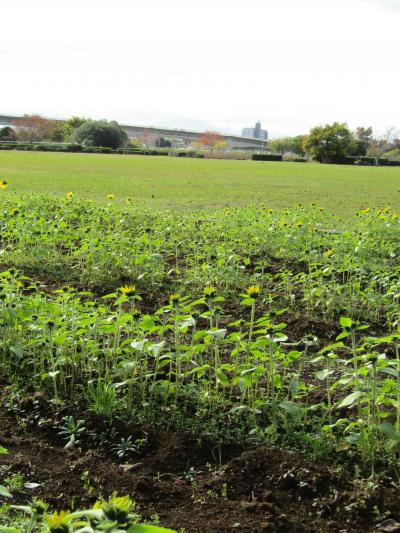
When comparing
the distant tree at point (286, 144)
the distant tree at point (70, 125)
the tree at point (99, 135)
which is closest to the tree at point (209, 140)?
the distant tree at point (286, 144)

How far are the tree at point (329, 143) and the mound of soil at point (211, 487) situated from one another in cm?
5803

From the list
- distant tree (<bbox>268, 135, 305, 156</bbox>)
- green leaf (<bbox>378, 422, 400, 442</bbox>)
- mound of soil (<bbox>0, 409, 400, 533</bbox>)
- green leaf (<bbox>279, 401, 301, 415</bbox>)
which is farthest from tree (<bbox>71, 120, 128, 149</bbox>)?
green leaf (<bbox>378, 422, 400, 442</bbox>)

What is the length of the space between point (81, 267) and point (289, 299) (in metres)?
2.07

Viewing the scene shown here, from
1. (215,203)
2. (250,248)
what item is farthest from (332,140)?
(250,248)

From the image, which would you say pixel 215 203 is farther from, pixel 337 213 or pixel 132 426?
pixel 132 426

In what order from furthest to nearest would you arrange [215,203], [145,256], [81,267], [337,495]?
[215,203] → [81,267] → [145,256] → [337,495]

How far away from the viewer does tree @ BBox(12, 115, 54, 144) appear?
80.2 m

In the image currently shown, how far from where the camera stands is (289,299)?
485cm

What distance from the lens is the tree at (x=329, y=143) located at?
5888 cm

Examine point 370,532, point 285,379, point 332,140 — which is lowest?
point 370,532

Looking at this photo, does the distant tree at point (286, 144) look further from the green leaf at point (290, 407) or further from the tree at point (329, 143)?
the green leaf at point (290, 407)

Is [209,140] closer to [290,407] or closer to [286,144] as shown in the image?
[286,144]

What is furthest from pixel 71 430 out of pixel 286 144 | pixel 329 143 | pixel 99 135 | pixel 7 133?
pixel 286 144

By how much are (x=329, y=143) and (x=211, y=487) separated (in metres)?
59.9
